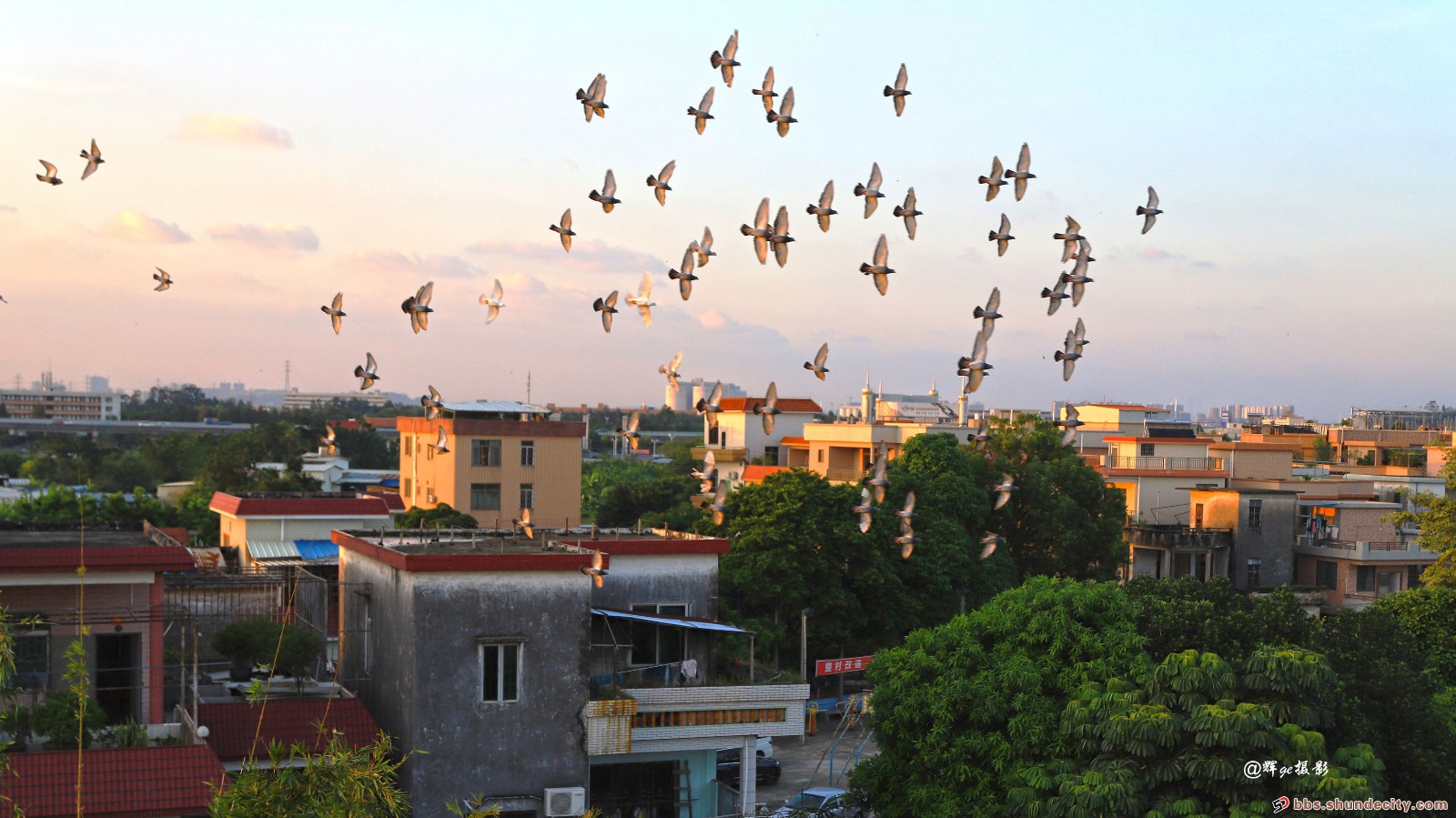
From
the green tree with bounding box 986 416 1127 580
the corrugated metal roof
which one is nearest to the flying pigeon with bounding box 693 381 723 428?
the corrugated metal roof

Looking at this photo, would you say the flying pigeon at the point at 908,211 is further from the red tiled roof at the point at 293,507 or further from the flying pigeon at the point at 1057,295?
the red tiled roof at the point at 293,507

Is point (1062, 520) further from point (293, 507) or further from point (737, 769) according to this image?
point (293, 507)

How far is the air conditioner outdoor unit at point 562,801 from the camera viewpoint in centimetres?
1698

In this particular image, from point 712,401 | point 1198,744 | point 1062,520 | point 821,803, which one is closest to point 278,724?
point 712,401

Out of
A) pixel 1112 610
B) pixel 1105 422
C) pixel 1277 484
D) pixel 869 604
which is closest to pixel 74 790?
pixel 1112 610

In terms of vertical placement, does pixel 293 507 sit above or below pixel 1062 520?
above

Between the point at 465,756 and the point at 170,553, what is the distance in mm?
4374

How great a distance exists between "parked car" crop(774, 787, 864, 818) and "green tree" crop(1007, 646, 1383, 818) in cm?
374

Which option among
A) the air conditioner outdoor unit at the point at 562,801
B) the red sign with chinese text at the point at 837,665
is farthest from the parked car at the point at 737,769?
the air conditioner outdoor unit at the point at 562,801

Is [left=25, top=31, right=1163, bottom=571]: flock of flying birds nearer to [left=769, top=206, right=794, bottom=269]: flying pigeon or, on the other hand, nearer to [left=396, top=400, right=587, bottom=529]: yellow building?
[left=769, top=206, right=794, bottom=269]: flying pigeon

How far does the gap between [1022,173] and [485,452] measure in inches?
1237

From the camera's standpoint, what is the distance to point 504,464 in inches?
1885

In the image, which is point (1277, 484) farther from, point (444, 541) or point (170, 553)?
point (170, 553)

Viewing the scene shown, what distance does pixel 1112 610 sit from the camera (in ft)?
61.8
